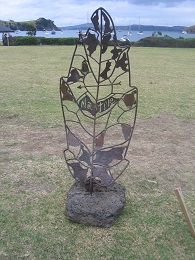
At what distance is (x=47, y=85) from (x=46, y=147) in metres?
4.00

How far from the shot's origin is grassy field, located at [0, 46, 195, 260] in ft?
7.69

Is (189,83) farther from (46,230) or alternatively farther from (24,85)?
(46,230)

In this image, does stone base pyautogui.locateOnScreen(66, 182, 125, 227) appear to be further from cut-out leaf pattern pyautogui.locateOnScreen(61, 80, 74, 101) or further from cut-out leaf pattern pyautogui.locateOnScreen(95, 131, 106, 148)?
cut-out leaf pattern pyautogui.locateOnScreen(61, 80, 74, 101)

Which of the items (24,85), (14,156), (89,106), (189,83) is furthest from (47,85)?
(89,106)

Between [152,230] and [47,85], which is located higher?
[47,85]

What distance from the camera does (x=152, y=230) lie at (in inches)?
99.5

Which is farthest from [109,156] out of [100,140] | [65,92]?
[65,92]

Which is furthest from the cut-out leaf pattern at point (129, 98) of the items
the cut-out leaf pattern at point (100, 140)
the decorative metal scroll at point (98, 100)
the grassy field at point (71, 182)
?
the grassy field at point (71, 182)

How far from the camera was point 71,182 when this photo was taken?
3186 millimetres

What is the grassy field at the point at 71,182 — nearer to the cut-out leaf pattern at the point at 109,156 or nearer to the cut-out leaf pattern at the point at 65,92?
the cut-out leaf pattern at the point at 109,156

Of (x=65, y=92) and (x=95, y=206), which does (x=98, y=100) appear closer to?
(x=65, y=92)

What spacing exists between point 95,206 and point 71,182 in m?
0.65

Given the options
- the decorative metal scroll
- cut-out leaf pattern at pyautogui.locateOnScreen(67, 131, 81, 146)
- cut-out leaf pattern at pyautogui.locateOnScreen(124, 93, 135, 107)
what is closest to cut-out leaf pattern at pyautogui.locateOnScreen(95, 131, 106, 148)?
the decorative metal scroll

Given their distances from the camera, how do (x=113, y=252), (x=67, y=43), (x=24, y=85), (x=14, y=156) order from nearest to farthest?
(x=113, y=252), (x=14, y=156), (x=24, y=85), (x=67, y=43)
